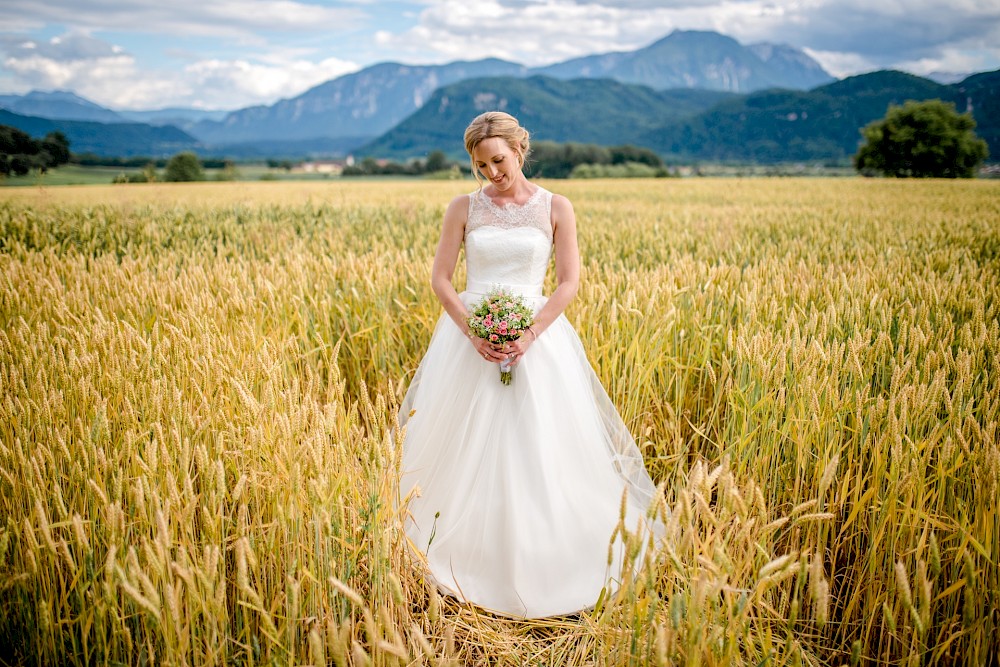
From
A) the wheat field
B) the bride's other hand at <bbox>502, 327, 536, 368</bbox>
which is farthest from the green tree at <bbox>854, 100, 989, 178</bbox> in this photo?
the bride's other hand at <bbox>502, 327, 536, 368</bbox>

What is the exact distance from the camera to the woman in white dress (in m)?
2.14

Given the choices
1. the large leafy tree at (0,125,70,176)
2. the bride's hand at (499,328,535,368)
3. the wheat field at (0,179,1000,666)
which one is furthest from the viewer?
the large leafy tree at (0,125,70,176)

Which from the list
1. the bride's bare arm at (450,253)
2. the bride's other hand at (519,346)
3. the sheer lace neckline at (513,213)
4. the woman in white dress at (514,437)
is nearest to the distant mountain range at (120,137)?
the bride's bare arm at (450,253)

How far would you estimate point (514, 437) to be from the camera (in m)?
2.32

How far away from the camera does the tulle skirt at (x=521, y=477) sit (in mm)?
2117

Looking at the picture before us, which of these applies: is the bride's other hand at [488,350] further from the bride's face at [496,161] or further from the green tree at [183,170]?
the green tree at [183,170]

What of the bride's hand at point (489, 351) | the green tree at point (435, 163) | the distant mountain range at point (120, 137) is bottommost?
the bride's hand at point (489, 351)

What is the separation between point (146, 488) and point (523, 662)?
1.28m

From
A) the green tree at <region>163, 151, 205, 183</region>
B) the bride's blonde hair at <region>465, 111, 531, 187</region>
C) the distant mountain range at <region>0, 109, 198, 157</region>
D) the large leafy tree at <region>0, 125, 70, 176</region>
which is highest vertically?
the distant mountain range at <region>0, 109, 198, 157</region>

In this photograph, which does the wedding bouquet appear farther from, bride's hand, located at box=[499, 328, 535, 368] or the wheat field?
the wheat field

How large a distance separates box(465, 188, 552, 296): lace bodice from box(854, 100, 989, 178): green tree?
184 feet

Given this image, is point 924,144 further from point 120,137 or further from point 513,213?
point 120,137

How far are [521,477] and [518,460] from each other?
0.07 m

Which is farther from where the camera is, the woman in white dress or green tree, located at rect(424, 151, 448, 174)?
green tree, located at rect(424, 151, 448, 174)
